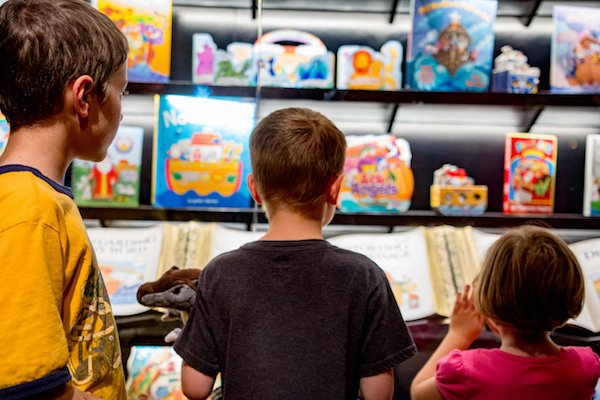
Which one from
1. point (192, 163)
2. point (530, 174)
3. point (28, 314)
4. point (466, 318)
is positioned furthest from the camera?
point (530, 174)

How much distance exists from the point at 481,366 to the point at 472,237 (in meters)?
1.00

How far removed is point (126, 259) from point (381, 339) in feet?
Answer: 3.90

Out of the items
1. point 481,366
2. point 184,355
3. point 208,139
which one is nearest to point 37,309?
point 184,355

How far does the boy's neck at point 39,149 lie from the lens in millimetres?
946

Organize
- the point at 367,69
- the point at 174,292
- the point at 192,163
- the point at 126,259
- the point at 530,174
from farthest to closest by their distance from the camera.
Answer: the point at 530,174, the point at 367,69, the point at 192,163, the point at 126,259, the point at 174,292

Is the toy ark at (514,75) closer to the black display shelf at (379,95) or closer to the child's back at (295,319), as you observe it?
the black display shelf at (379,95)

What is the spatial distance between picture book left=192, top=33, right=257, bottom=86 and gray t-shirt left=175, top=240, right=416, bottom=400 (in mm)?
1188

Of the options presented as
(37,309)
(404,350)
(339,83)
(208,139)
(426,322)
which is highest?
(339,83)

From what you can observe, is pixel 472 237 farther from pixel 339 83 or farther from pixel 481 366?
pixel 481 366

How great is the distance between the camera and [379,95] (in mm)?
2311

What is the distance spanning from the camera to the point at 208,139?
7.21 feet

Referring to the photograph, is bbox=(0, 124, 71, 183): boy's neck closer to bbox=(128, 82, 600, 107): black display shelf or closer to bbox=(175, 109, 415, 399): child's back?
bbox=(175, 109, 415, 399): child's back

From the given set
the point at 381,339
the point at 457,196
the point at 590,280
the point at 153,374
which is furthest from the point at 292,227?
the point at 590,280

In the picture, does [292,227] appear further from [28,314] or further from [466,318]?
[466,318]
